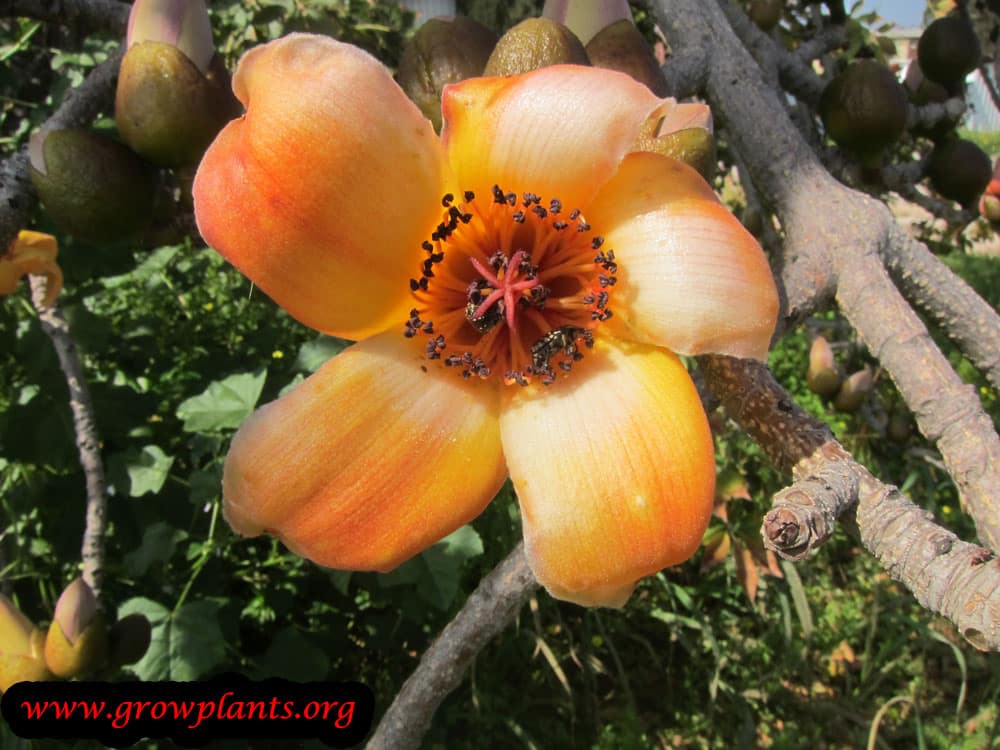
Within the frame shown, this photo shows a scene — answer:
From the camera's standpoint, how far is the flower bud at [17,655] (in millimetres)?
1289

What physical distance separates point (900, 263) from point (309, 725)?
55.0 inches

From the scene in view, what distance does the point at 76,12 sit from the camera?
1.26m

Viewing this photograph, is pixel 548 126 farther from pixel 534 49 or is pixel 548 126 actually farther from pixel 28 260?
pixel 28 260

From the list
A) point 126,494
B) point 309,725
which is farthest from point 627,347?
point 126,494

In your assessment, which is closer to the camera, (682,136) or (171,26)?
(682,136)

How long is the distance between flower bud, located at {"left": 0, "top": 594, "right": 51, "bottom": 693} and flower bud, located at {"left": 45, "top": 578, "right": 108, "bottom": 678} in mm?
27

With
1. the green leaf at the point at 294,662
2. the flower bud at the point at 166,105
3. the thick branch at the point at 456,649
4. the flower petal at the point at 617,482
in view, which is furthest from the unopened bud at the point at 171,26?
the green leaf at the point at 294,662

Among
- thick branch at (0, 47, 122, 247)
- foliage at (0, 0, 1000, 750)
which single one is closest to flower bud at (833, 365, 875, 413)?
foliage at (0, 0, 1000, 750)

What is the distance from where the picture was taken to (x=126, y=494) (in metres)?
2.06

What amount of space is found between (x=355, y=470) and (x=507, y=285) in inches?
12.4

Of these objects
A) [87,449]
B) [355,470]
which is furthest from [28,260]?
[355,470]

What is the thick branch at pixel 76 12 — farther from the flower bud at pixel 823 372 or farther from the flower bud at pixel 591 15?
the flower bud at pixel 823 372

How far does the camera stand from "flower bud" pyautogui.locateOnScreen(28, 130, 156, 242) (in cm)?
101

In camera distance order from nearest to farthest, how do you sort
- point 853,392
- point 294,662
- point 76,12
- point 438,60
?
point 438,60 < point 76,12 < point 294,662 < point 853,392
